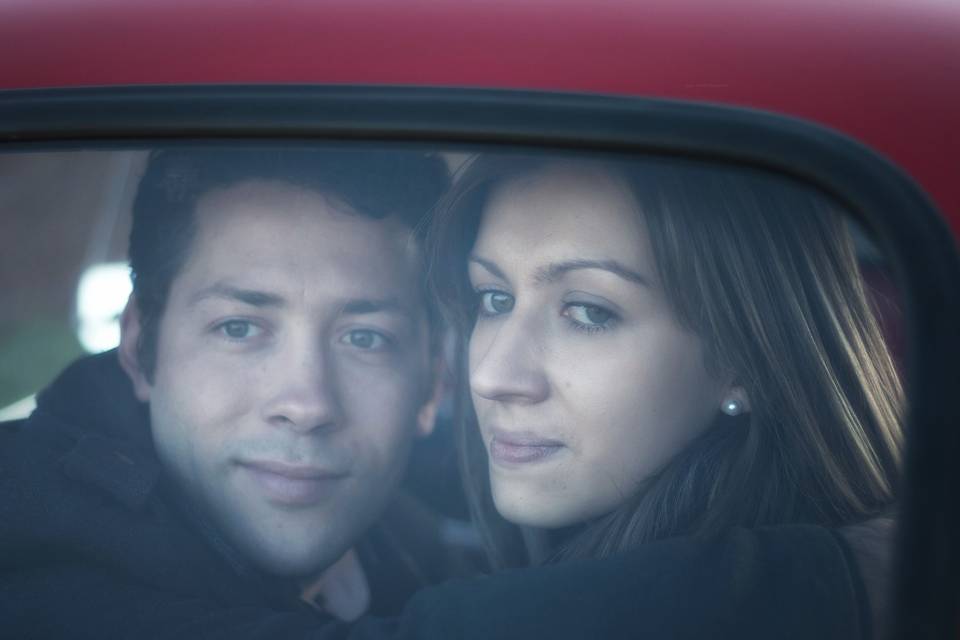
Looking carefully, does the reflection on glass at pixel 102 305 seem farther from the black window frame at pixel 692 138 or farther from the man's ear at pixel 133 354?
the black window frame at pixel 692 138

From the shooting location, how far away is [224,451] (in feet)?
4.40

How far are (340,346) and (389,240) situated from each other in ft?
0.49

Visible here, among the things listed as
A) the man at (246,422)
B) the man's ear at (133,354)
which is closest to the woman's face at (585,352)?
the man at (246,422)

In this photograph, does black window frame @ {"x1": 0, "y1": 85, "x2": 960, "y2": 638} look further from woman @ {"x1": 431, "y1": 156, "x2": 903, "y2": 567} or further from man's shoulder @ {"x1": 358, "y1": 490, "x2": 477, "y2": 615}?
man's shoulder @ {"x1": 358, "y1": 490, "x2": 477, "y2": 615}

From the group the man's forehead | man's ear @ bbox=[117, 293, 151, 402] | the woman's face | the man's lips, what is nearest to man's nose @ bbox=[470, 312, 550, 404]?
the woman's face

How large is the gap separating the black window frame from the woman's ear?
20cm

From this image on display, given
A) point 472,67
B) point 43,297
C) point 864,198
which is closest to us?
point 864,198

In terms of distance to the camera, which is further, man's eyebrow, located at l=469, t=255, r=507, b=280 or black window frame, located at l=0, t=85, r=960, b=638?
man's eyebrow, located at l=469, t=255, r=507, b=280

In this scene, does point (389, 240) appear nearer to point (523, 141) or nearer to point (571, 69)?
point (523, 141)

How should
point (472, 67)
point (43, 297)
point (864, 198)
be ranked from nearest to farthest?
point (864, 198)
point (472, 67)
point (43, 297)

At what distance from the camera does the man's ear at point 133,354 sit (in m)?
1.38

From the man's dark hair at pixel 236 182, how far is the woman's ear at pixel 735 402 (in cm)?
45

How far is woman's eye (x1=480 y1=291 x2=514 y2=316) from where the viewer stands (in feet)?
4.30

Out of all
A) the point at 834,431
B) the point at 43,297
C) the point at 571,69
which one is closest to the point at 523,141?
the point at 571,69
